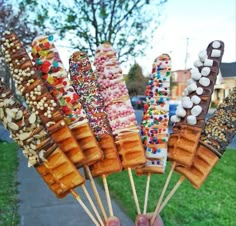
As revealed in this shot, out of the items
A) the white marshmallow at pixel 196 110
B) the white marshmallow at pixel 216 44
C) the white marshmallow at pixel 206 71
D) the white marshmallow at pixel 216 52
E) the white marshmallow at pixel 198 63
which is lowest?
the white marshmallow at pixel 196 110

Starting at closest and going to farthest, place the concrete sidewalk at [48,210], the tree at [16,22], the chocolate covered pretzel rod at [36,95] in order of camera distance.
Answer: the chocolate covered pretzel rod at [36,95] < the concrete sidewalk at [48,210] < the tree at [16,22]

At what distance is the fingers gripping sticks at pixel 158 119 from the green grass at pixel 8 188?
3.36 metres

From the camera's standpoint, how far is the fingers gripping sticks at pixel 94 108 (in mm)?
1898

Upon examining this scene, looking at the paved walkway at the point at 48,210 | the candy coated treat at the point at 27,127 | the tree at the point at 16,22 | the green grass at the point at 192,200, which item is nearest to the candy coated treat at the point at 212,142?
the candy coated treat at the point at 27,127

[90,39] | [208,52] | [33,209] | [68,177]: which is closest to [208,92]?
[208,52]

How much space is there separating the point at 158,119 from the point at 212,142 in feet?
1.03

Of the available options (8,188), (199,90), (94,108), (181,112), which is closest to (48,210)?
(8,188)

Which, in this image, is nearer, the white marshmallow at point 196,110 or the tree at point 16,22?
the white marshmallow at point 196,110

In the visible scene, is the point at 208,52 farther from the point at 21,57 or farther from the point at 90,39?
the point at 90,39

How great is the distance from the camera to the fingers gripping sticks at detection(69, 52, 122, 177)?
1.90 meters

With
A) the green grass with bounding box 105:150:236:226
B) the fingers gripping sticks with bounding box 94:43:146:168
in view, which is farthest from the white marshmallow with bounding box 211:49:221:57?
the green grass with bounding box 105:150:236:226

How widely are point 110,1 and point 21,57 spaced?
7.12 meters

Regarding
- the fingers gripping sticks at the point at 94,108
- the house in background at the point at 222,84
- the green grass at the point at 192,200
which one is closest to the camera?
the fingers gripping sticks at the point at 94,108

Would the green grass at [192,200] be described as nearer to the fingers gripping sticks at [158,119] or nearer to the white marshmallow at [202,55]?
the fingers gripping sticks at [158,119]
